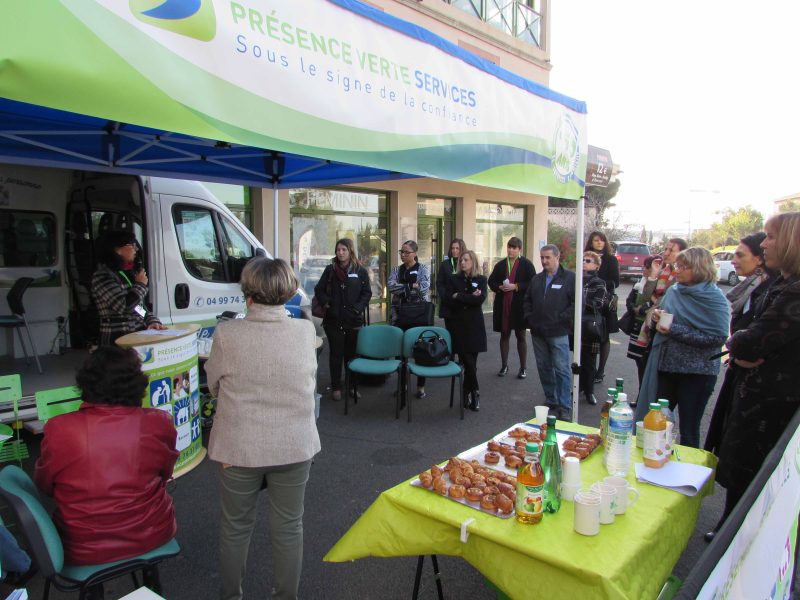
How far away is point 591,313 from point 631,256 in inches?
784

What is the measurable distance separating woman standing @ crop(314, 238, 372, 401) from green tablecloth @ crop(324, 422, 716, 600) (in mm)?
3651

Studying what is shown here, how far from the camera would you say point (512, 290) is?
6.66 meters

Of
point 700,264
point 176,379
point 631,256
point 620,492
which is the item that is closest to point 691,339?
point 700,264

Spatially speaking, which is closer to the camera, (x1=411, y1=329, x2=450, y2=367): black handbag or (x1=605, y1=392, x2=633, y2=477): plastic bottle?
(x1=605, y1=392, x2=633, y2=477): plastic bottle

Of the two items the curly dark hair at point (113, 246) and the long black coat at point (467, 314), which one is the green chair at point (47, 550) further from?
the long black coat at point (467, 314)

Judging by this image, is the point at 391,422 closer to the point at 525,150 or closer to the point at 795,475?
the point at 525,150

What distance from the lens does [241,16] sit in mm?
2125

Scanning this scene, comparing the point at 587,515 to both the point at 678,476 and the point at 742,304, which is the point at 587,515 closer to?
the point at 678,476

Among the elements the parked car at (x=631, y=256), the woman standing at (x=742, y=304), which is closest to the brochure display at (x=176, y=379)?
the woman standing at (x=742, y=304)

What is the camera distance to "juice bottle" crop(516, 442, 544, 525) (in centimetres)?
188

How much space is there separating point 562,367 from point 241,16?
4090mm

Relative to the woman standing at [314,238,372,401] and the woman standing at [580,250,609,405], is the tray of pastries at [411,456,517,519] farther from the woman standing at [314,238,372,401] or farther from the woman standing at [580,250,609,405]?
the woman standing at [580,250,609,405]

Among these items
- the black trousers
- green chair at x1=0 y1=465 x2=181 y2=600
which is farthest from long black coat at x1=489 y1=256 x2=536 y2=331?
green chair at x1=0 y1=465 x2=181 y2=600

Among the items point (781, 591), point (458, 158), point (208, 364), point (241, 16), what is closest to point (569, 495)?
point (781, 591)
